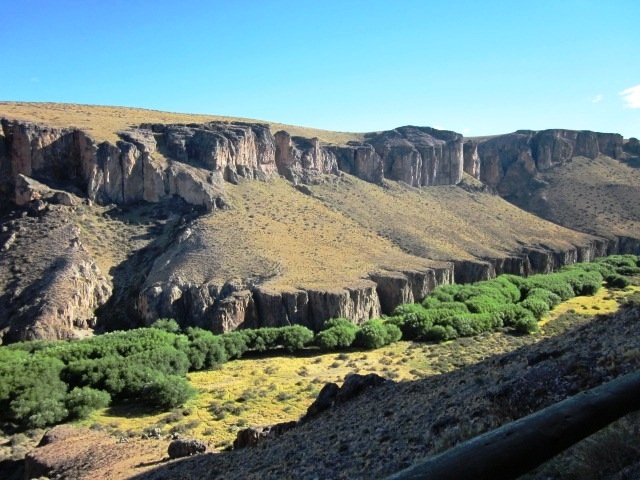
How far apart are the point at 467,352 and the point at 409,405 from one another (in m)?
35.0

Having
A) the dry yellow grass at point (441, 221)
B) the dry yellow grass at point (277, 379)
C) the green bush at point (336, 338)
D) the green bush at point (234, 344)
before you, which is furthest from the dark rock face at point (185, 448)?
the dry yellow grass at point (441, 221)

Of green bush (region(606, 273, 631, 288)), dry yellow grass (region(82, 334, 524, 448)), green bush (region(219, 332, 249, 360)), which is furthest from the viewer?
green bush (region(606, 273, 631, 288))

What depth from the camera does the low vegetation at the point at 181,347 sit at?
34.8m

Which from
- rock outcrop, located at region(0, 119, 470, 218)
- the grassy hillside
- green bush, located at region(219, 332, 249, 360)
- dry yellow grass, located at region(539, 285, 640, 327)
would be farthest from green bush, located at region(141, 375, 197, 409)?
the grassy hillside

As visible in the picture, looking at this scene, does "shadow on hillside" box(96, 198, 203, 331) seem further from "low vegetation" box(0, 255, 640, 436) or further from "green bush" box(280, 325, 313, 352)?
"green bush" box(280, 325, 313, 352)

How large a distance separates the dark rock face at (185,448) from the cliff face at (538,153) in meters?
122

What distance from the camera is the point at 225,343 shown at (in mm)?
49188

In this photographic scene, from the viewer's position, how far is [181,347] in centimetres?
4634

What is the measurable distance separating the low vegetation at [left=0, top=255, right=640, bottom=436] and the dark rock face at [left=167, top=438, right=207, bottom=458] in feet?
51.7

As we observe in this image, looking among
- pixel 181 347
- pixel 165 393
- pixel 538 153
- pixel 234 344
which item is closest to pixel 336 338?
pixel 234 344

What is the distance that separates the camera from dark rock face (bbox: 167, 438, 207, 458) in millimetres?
19328

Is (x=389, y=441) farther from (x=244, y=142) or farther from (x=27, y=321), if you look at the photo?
(x=244, y=142)

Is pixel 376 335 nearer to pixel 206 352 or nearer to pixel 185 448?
pixel 206 352

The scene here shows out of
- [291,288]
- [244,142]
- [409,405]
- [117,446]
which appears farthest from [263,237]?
[409,405]
